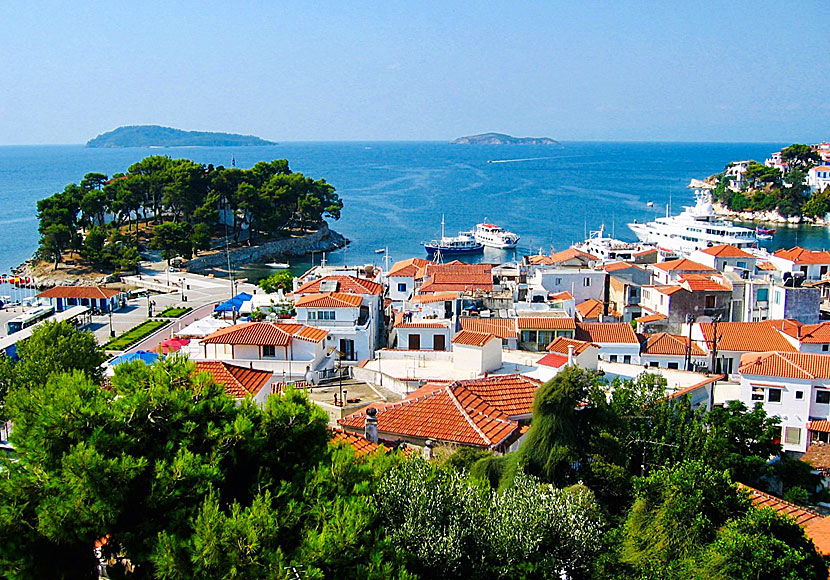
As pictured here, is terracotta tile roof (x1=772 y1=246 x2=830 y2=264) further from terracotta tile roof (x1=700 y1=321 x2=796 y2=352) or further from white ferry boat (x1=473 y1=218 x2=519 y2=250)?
white ferry boat (x1=473 y1=218 x2=519 y2=250)

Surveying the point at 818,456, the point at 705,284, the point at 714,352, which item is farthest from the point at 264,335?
the point at 705,284

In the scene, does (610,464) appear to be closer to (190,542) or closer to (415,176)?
(190,542)

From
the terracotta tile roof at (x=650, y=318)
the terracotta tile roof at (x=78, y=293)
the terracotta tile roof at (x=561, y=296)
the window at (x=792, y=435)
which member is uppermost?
the terracotta tile roof at (x=561, y=296)

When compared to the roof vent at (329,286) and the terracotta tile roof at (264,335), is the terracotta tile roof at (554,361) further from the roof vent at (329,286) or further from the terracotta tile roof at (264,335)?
the roof vent at (329,286)

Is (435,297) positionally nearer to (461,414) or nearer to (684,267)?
(684,267)

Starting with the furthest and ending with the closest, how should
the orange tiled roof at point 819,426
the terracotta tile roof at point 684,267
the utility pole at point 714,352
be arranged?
the terracotta tile roof at point 684,267 < the utility pole at point 714,352 < the orange tiled roof at point 819,426

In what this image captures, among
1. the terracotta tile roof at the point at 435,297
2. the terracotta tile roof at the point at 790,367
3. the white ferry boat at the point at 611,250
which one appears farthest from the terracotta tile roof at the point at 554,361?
the white ferry boat at the point at 611,250

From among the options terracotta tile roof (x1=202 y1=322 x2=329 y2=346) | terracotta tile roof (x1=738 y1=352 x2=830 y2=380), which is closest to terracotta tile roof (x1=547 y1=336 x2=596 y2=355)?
terracotta tile roof (x1=738 y1=352 x2=830 y2=380)

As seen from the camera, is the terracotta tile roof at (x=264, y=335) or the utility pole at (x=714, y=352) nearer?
the terracotta tile roof at (x=264, y=335)

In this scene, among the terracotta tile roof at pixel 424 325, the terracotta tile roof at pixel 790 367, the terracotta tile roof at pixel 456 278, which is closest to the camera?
the terracotta tile roof at pixel 790 367
